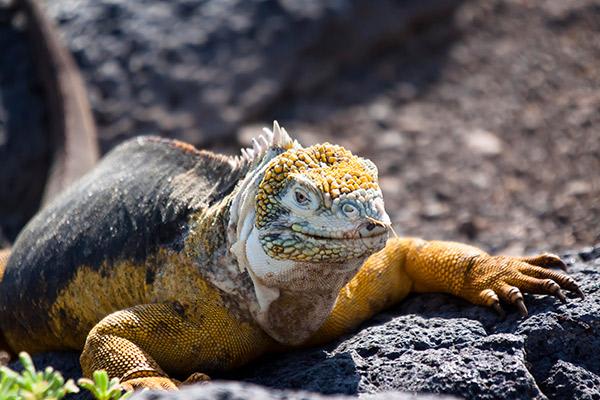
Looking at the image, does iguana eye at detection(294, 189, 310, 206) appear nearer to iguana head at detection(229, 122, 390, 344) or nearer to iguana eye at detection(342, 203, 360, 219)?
iguana head at detection(229, 122, 390, 344)

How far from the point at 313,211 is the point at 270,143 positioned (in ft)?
1.67

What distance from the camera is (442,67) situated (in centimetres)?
884

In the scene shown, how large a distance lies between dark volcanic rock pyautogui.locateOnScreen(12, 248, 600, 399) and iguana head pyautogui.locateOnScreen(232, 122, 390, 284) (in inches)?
18.7

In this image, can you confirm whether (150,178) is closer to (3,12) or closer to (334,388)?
(334,388)

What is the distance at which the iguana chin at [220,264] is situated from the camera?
3.27 meters

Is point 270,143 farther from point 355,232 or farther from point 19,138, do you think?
point 19,138

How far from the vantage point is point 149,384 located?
3348 millimetres

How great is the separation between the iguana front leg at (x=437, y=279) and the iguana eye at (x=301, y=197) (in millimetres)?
741

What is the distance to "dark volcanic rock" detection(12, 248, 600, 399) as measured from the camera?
3305 mm

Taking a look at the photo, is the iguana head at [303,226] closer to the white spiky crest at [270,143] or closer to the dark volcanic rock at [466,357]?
the white spiky crest at [270,143]

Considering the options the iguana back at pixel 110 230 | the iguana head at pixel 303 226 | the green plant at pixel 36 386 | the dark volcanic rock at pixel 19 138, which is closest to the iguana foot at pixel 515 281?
the iguana head at pixel 303 226

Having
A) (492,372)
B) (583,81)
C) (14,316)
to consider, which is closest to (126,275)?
(14,316)

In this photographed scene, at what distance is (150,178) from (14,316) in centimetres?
108

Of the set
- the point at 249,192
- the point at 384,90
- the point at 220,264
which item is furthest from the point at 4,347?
the point at 384,90
